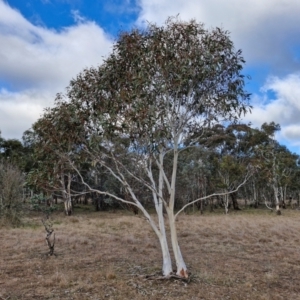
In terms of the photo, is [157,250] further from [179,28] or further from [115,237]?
[179,28]

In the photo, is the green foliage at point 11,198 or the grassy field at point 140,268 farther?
the green foliage at point 11,198

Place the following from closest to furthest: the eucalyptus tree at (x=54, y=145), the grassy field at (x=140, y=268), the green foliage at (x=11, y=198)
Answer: the grassy field at (x=140, y=268)
the eucalyptus tree at (x=54, y=145)
the green foliage at (x=11, y=198)

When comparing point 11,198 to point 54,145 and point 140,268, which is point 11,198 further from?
point 140,268

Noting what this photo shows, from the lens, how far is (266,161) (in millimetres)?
10016

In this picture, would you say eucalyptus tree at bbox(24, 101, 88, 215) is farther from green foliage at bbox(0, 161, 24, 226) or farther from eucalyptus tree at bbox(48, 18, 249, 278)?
green foliage at bbox(0, 161, 24, 226)

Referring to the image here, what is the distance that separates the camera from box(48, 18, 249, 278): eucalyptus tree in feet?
27.9

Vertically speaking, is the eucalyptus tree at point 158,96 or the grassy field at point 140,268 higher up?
the eucalyptus tree at point 158,96

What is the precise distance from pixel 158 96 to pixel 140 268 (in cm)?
512

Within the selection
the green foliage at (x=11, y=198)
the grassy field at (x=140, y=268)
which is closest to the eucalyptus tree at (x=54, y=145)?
the grassy field at (x=140, y=268)

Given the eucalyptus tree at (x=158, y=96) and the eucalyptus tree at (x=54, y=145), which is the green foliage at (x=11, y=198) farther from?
the eucalyptus tree at (x=158, y=96)

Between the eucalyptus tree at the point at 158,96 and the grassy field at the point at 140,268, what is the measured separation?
108 centimetres

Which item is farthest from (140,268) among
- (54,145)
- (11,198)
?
(11,198)

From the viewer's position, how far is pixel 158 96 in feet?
29.3

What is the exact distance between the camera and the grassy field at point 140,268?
7.70 m
